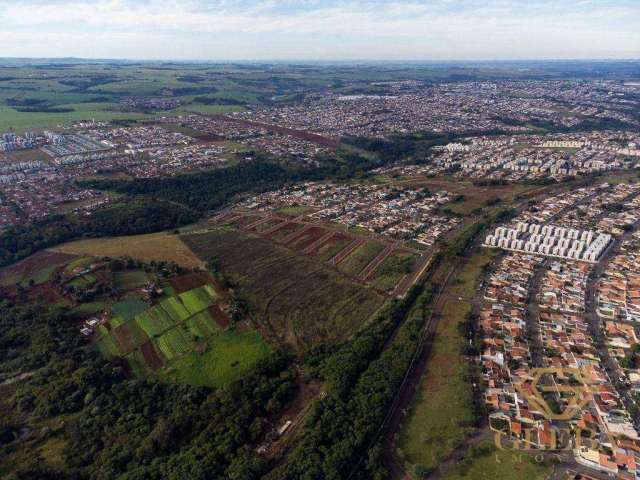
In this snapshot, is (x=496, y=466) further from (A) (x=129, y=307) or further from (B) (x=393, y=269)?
(A) (x=129, y=307)

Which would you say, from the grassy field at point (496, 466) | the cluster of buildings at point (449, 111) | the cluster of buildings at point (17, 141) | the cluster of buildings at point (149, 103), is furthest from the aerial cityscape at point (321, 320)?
the cluster of buildings at point (149, 103)

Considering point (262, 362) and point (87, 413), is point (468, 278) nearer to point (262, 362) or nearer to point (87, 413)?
point (262, 362)

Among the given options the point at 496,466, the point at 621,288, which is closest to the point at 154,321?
the point at 496,466

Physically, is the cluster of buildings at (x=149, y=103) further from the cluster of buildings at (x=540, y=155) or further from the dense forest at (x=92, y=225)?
the cluster of buildings at (x=540, y=155)

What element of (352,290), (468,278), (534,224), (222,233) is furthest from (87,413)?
(534,224)

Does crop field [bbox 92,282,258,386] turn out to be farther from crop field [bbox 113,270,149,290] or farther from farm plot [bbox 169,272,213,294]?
crop field [bbox 113,270,149,290]

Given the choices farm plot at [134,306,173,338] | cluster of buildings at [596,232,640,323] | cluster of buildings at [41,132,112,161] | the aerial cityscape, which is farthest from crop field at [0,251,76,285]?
cluster of buildings at [596,232,640,323]
